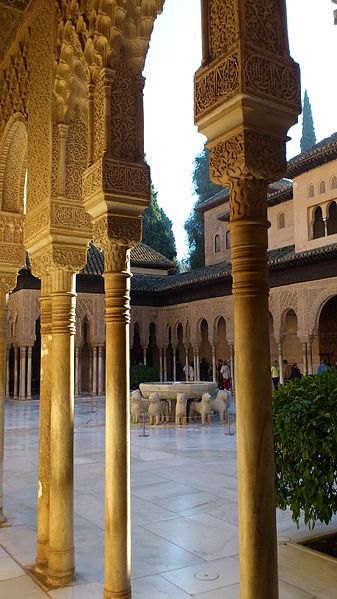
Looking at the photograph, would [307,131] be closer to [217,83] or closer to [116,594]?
[217,83]

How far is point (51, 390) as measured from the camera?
14.6ft

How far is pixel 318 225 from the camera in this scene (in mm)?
19875

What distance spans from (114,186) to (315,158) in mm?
16741

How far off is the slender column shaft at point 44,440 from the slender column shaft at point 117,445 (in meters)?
0.99

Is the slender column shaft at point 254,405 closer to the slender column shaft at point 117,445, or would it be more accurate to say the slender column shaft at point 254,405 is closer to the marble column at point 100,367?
the slender column shaft at point 117,445

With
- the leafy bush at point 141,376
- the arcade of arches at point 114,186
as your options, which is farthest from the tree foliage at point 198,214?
the arcade of arches at point 114,186

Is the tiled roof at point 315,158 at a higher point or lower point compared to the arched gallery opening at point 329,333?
higher

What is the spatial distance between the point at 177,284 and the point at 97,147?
71.7 feet

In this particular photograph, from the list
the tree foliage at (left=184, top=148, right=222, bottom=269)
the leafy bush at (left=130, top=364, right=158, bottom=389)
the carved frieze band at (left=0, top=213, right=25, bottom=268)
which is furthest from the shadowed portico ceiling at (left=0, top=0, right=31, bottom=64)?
the tree foliage at (left=184, top=148, right=222, bottom=269)

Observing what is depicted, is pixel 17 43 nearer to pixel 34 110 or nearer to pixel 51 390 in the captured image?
pixel 34 110

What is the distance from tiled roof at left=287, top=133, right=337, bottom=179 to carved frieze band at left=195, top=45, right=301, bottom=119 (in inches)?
647

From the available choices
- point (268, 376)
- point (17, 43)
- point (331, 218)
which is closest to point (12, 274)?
point (17, 43)

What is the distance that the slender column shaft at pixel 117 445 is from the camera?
139 inches

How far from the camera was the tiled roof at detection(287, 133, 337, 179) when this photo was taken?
1823cm
